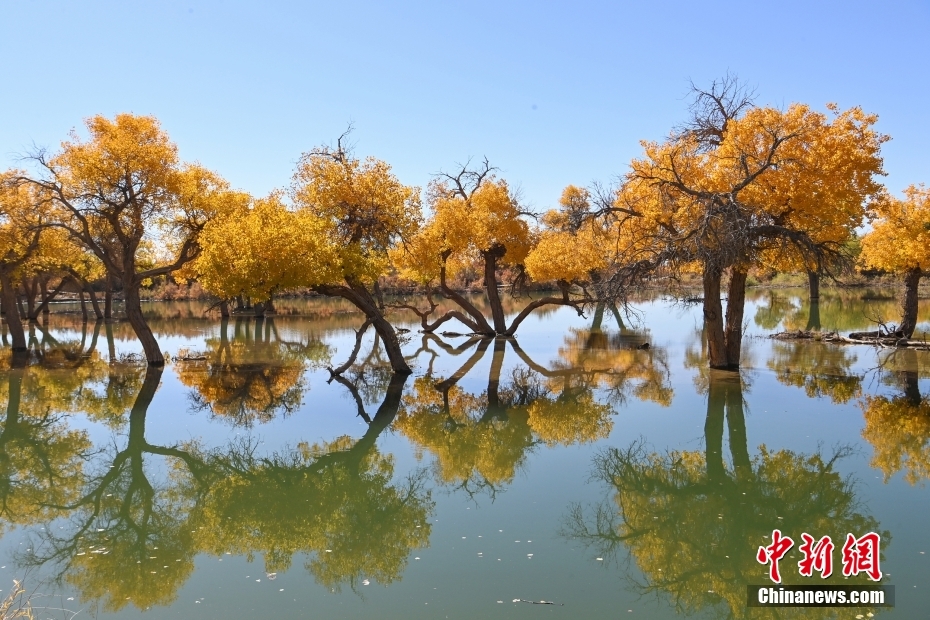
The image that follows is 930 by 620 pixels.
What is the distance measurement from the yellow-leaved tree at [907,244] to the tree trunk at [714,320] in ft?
28.1

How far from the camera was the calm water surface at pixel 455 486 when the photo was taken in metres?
7.09

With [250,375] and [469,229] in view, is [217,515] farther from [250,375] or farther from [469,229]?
[469,229]

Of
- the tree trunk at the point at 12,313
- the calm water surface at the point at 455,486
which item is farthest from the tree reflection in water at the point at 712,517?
the tree trunk at the point at 12,313

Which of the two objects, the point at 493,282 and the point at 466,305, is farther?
the point at 493,282

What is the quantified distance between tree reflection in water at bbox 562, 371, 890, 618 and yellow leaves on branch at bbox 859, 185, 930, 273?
15511mm

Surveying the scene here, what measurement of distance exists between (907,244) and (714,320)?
9.29 metres

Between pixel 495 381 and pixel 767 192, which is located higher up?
pixel 767 192

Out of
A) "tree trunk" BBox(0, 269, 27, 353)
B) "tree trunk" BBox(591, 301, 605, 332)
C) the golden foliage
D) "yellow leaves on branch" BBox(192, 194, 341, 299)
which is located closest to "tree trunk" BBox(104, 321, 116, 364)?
"tree trunk" BBox(0, 269, 27, 353)

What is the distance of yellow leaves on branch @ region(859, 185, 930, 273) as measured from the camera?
23.5 meters

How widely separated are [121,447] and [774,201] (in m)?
15.8

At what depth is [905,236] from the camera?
A: 23984 mm

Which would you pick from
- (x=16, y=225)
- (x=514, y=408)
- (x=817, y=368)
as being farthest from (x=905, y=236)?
(x=16, y=225)

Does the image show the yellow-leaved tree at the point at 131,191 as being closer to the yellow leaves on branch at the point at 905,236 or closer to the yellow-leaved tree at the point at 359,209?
the yellow-leaved tree at the point at 359,209

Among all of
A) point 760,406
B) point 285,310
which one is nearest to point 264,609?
point 760,406
